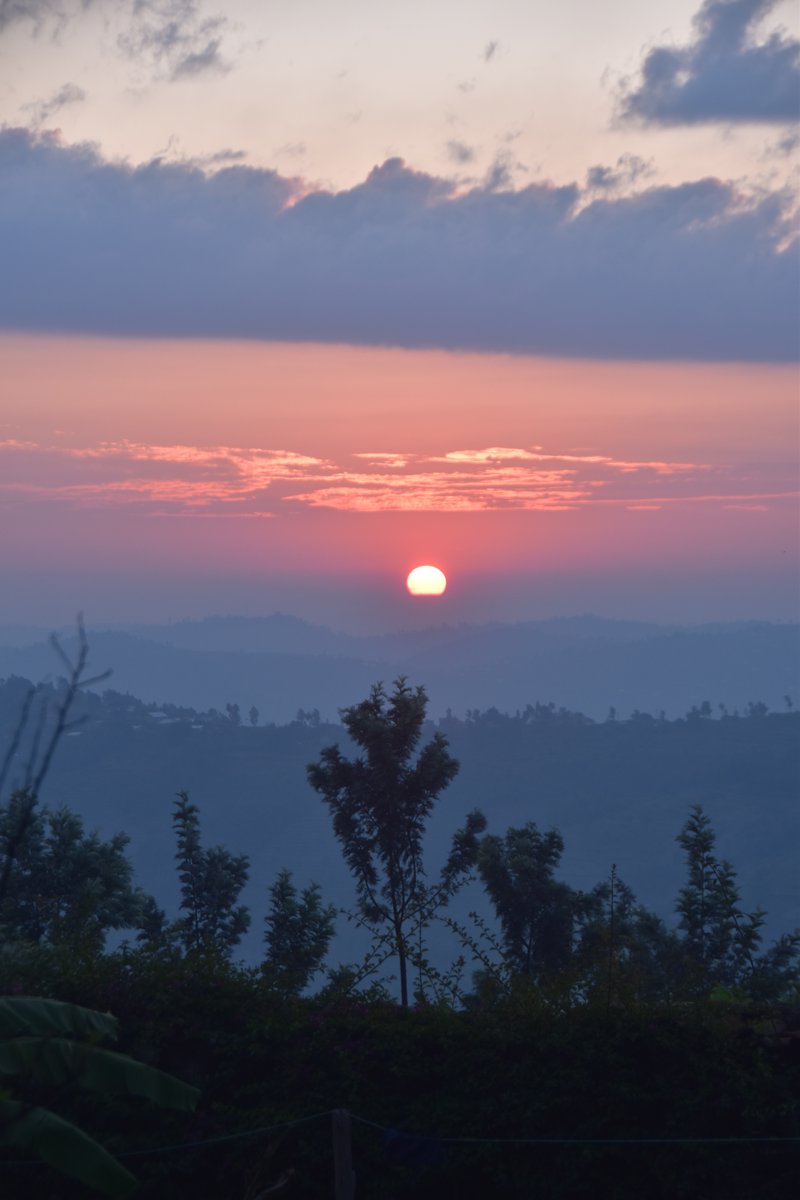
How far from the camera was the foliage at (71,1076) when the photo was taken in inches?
326

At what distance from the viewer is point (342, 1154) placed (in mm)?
9211

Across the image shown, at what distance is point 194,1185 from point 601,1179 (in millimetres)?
3743

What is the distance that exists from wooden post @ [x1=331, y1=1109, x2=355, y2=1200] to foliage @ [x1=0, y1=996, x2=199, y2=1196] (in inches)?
51.8

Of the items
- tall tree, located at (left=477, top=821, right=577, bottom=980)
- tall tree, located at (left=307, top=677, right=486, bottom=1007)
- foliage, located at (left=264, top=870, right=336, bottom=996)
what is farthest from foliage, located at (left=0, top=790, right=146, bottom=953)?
tall tree, located at (left=477, top=821, right=577, bottom=980)

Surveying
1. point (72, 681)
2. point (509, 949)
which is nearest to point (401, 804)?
point (509, 949)

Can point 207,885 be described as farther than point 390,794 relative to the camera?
Yes

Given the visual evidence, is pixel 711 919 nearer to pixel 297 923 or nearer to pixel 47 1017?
pixel 297 923

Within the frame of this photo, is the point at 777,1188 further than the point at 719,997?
No

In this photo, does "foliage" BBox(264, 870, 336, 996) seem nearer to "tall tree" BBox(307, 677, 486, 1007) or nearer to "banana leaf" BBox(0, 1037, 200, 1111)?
"tall tree" BBox(307, 677, 486, 1007)

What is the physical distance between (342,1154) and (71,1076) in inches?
87.6

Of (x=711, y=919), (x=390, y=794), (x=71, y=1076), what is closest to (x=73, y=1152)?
(x=71, y=1076)

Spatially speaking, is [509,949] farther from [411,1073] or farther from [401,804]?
[411,1073]

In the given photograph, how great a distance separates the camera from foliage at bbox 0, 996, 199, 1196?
828 centimetres

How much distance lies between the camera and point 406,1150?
10359mm
